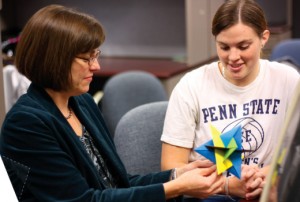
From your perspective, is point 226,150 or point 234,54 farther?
point 234,54

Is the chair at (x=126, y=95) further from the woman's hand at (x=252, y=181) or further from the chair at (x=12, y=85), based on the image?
the woman's hand at (x=252, y=181)

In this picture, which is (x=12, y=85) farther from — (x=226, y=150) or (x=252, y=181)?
(x=226, y=150)

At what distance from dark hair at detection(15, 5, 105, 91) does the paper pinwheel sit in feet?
1.34

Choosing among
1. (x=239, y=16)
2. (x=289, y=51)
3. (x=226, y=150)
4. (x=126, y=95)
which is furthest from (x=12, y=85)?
(x=226, y=150)

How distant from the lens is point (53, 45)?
1.44 metres

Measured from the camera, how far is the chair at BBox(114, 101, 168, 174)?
82.0 inches

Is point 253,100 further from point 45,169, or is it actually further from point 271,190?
point 271,190

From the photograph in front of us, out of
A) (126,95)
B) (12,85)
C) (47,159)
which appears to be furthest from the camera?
(12,85)

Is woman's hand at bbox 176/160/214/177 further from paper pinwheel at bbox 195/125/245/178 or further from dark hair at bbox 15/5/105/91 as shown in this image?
dark hair at bbox 15/5/105/91

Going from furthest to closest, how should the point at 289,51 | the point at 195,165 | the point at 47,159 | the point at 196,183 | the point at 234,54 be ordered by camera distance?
the point at 289,51 → the point at 234,54 → the point at 195,165 → the point at 196,183 → the point at 47,159

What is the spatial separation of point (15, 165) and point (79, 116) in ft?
1.06

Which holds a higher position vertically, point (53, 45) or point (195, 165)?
point (53, 45)

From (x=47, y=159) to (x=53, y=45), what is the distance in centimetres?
29

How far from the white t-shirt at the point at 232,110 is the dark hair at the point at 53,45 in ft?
1.65
